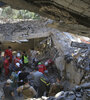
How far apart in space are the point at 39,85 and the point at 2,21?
27.7 ft

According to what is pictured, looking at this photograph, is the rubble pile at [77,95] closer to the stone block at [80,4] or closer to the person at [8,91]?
the person at [8,91]

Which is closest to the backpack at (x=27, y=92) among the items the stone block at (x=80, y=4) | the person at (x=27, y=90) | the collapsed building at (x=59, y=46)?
the person at (x=27, y=90)

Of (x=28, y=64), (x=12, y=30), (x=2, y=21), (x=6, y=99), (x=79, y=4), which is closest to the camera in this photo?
(x=79, y=4)

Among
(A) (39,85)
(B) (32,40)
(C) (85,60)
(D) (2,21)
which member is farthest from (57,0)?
(D) (2,21)

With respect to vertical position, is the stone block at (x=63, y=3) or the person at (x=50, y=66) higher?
the stone block at (x=63, y=3)

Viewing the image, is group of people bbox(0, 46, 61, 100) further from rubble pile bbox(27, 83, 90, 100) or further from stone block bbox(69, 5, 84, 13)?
stone block bbox(69, 5, 84, 13)

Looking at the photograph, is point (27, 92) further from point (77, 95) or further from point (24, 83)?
point (77, 95)

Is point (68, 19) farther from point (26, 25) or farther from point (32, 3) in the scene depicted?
point (26, 25)

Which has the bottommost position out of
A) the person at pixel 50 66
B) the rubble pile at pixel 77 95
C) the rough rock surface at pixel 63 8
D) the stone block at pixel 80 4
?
the person at pixel 50 66

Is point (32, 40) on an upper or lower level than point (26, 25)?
lower

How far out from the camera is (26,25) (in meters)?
12.5

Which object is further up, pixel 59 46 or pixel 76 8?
pixel 76 8

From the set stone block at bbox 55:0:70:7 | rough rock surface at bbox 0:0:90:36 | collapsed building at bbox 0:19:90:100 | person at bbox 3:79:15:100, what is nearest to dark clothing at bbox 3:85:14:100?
person at bbox 3:79:15:100

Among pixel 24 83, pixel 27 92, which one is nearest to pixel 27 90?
pixel 27 92
